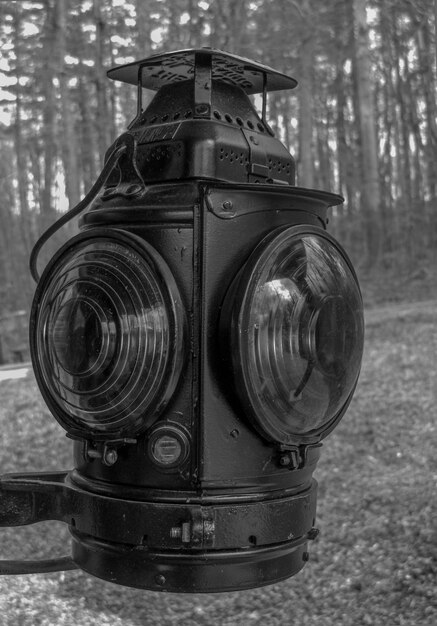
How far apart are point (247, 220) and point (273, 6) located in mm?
17141

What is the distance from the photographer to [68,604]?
5.48 meters

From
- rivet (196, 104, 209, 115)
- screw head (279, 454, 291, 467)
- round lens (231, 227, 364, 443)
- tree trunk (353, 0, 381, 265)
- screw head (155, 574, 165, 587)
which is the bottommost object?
screw head (155, 574, 165, 587)

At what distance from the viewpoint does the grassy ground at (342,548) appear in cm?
521

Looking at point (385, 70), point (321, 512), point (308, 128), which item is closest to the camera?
point (321, 512)

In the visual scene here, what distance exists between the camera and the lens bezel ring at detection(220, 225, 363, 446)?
5.38 ft

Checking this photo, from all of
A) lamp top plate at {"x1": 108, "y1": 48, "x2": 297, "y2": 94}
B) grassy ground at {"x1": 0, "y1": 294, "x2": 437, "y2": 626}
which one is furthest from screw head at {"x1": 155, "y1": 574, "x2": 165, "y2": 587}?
grassy ground at {"x1": 0, "y1": 294, "x2": 437, "y2": 626}

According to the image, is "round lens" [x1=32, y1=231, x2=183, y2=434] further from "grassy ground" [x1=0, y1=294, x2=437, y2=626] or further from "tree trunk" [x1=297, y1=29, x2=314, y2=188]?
"tree trunk" [x1=297, y1=29, x2=314, y2=188]

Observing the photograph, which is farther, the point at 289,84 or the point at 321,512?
the point at 321,512

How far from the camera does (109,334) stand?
1.70 m

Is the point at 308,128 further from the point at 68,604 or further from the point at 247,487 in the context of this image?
the point at 247,487

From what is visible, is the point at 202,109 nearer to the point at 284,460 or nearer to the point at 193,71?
the point at 193,71

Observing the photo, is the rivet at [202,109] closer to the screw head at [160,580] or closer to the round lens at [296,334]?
the round lens at [296,334]

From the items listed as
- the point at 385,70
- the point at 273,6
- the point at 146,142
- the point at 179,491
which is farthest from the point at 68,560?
the point at 385,70

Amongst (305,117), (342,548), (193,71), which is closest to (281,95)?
(305,117)
